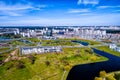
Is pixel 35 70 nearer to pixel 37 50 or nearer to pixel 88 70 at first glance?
pixel 88 70

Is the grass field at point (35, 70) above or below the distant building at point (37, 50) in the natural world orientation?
below

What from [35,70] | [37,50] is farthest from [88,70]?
[37,50]

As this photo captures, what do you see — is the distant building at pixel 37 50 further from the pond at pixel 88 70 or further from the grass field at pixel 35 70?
the pond at pixel 88 70

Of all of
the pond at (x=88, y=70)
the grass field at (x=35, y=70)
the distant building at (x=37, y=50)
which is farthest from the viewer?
the distant building at (x=37, y=50)

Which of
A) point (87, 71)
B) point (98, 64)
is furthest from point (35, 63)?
point (98, 64)

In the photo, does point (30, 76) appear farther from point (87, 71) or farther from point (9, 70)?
point (87, 71)

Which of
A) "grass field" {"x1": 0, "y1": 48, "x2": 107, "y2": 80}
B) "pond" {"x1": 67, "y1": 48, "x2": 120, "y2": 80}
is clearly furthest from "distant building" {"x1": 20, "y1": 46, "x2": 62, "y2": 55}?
"pond" {"x1": 67, "y1": 48, "x2": 120, "y2": 80}

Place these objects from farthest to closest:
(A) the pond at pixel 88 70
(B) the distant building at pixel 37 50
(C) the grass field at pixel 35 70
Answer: (B) the distant building at pixel 37 50 → (A) the pond at pixel 88 70 → (C) the grass field at pixel 35 70

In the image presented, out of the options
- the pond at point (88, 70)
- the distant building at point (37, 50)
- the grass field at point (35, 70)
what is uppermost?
the distant building at point (37, 50)

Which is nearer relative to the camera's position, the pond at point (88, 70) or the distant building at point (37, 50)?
the pond at point (88, 70)

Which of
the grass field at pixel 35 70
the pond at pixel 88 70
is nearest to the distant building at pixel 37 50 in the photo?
the grass field at pixel 35 70

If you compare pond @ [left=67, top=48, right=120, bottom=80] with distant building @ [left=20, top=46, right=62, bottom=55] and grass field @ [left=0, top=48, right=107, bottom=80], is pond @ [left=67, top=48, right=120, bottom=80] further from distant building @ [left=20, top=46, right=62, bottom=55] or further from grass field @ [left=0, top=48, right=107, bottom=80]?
distant building @ [left=20, top=46, right=62, bottom=55]
